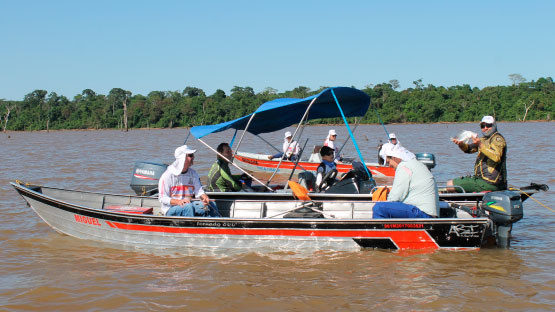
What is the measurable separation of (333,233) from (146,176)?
463cm

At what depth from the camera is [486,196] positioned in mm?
7180

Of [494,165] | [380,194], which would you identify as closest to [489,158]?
[494,165]

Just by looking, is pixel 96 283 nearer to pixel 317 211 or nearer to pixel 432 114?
pixel 317 211

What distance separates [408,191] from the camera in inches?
267

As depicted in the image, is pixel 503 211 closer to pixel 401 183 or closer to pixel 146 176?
pixel 401 183

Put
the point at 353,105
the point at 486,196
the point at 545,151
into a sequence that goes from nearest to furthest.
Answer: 1. the point at 486,196
2. the point at 353,105
3. the point at 545,151

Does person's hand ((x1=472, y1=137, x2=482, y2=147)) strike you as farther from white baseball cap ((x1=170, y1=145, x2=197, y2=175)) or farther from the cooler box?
the cooler box

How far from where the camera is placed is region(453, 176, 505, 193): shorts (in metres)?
8.07

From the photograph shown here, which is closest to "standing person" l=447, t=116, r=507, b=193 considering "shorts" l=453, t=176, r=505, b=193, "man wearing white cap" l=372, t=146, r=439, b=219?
"shorts" l=453, t=176, r=505, b=193

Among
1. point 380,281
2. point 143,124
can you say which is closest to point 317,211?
point 380,281

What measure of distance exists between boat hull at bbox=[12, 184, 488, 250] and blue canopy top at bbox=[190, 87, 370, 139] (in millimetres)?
1893

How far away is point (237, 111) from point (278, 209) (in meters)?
72.2

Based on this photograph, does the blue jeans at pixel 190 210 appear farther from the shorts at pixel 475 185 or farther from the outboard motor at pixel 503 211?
the shorts at pixel 475 185

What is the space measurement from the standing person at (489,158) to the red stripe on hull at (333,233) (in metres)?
1.84
